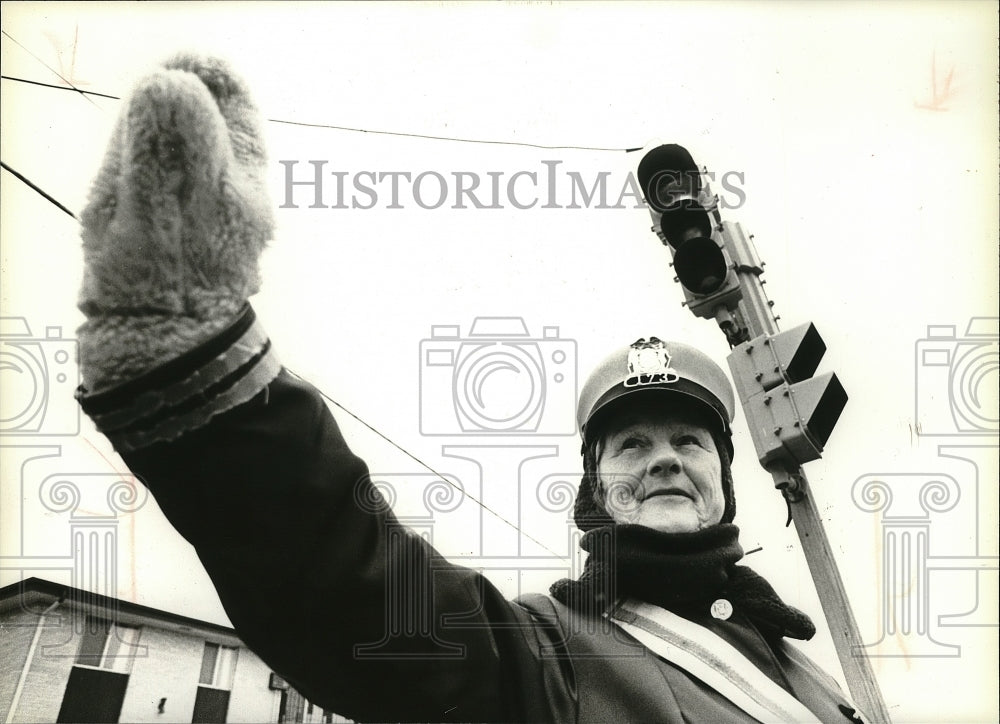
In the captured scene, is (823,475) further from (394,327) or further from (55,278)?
(55,278)

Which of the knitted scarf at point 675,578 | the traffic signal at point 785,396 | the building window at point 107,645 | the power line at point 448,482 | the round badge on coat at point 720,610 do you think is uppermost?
the traffic signal at point 785,396

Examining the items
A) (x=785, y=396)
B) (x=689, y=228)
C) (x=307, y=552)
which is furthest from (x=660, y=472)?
(x=307, y=552)

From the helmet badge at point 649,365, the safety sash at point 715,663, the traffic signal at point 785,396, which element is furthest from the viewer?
the traffic signal at point 785,396

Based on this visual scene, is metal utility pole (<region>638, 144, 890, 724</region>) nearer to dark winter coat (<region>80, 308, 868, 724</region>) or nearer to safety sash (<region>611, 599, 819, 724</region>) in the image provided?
dark winter coat (<region>80, 308, 868, 724</region>)

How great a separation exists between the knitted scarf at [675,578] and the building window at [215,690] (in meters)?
1.12

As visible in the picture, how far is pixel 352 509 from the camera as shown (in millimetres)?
3377

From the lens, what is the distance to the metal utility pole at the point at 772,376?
429cm

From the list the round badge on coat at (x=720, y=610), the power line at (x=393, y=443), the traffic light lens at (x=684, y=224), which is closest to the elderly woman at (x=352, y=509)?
the round badge on coat at (x=720, y=610)

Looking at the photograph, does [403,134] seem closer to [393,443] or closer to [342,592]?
[393,443]

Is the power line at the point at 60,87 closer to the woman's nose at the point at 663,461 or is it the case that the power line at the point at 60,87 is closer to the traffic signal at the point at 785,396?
the woman's nose at the point at 663,461

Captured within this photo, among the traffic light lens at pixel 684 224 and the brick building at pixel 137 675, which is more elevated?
the traffic light lens at pixel 684 224

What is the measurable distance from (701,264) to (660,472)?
2.75 feet

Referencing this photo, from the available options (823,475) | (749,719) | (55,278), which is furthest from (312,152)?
(749,719)

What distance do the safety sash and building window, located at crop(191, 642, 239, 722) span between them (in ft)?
4.28
